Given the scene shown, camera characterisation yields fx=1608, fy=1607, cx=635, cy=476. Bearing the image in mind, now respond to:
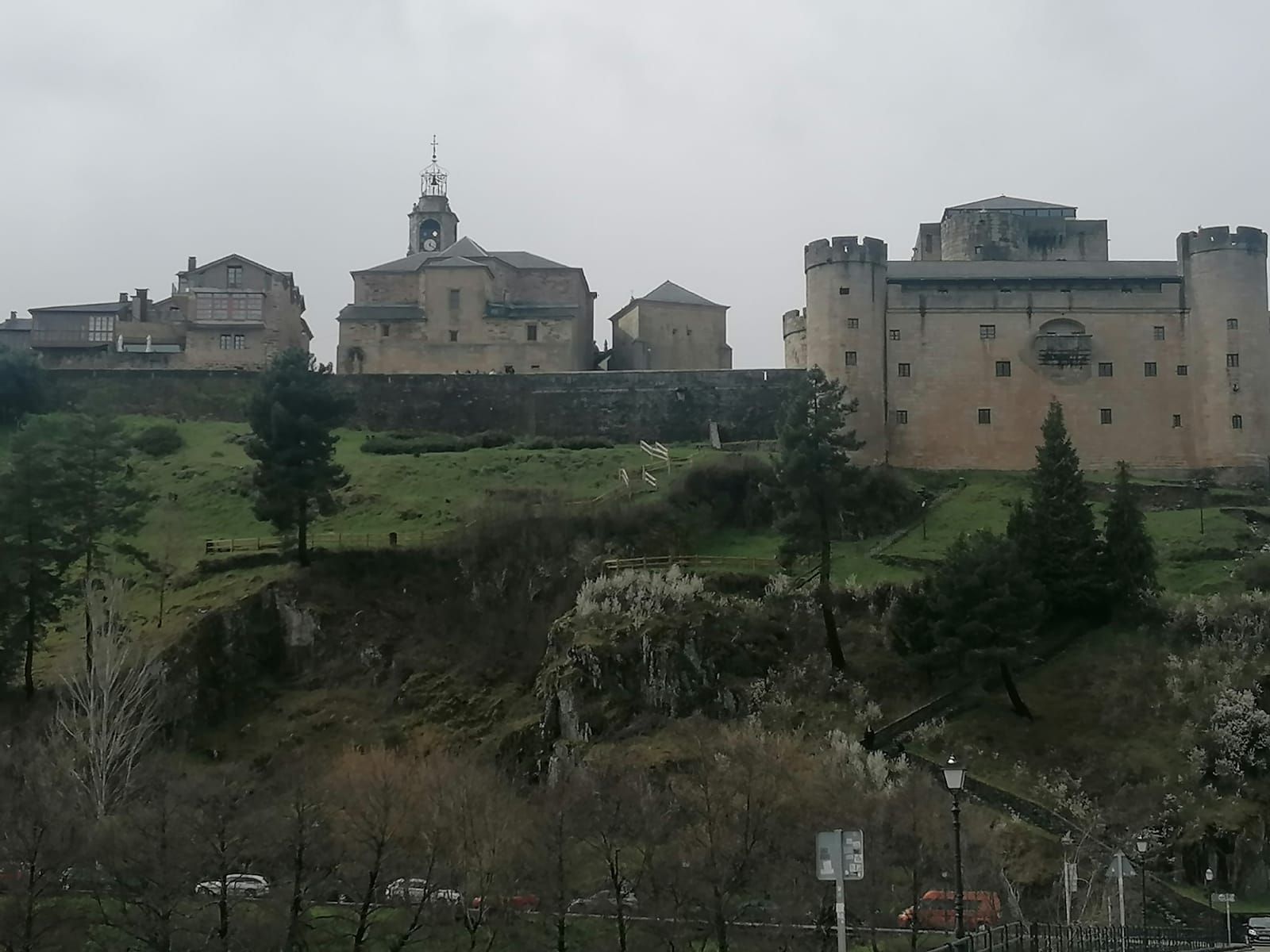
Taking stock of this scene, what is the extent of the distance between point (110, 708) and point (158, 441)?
2446cm

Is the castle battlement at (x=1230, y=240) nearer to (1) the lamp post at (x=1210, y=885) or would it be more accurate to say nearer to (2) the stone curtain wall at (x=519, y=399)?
(2) the stone curtain wall at (x=519, y=399)

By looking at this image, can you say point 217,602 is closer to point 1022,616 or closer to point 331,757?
point 331,757

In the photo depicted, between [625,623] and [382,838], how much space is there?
582 inches

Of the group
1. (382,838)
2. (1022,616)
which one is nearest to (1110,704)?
(1022,616)

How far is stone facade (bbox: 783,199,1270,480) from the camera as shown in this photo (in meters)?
62.3

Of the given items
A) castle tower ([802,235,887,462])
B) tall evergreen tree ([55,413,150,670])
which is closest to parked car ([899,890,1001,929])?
tall evergreen tree ([55,413,150,670])

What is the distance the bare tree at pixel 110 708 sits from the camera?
3975 cm

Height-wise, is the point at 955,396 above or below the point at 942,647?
above

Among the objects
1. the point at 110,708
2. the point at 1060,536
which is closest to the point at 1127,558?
the point at 1060,536

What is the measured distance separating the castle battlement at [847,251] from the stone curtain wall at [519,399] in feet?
16.9

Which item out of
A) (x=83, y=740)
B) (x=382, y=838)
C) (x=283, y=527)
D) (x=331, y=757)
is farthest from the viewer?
(x=283, y=527)

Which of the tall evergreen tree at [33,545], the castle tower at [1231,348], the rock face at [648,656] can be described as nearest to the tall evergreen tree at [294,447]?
the tall evergreen tree at [33,545]

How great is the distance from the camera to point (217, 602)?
49656mm

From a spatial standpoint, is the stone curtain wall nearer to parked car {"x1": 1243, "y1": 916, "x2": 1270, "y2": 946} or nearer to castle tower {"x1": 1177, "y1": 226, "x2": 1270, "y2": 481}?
castle tower {"x1": 1177, "y1": 226, "x2": 1270, "y2": 481}
